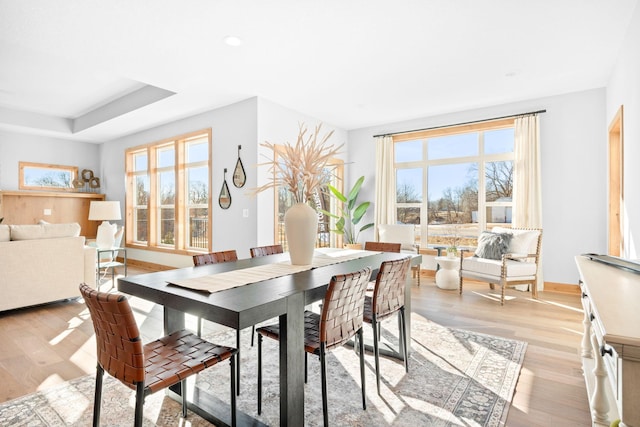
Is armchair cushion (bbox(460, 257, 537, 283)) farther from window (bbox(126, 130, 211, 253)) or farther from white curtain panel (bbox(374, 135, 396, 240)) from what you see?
window (bbox(126, 130, 211, 253))

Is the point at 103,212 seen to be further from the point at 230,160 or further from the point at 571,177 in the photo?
the point at 571,177

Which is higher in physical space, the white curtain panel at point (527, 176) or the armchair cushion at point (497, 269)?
the white curtain panel at point (527, 176)

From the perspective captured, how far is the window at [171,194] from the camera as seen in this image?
5.79 m

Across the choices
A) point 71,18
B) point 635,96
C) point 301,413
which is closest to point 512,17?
point 635,96

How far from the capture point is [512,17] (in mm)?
2777

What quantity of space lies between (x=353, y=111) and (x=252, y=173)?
188 centimetres

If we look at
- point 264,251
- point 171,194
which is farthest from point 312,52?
point 171,194

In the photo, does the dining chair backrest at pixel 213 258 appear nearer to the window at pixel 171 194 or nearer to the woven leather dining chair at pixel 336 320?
the woven leather dining chair at pixel 336 320

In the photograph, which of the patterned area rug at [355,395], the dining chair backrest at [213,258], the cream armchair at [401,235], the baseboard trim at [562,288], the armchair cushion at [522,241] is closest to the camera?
the patterned area rug at [355,395]

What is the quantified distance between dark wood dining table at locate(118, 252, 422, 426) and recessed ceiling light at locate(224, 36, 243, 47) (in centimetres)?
218

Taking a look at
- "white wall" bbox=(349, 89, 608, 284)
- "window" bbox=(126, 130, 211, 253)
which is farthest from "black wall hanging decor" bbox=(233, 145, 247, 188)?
"white wall" bbox=(349, 89, 608, 284)

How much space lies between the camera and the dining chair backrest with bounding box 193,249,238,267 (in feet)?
8.02

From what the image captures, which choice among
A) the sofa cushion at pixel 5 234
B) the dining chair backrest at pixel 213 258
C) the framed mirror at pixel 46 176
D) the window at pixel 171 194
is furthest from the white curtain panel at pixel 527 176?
the framed mirror at pixel 46 176

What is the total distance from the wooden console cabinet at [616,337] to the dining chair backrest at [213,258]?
2.15 m
